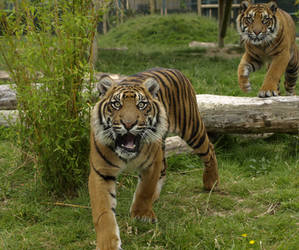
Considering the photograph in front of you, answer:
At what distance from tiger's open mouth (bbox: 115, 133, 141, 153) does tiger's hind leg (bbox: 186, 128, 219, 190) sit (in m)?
1.16

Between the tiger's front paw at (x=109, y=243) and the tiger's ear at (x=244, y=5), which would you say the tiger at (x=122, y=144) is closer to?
the tiger's front paw at (x=109, y=243)

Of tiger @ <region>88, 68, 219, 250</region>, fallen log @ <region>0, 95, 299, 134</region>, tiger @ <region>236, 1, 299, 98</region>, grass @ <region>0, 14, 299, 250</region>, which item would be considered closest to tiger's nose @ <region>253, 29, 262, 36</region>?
tiger @ <region>236, 1, 299, 98</region>

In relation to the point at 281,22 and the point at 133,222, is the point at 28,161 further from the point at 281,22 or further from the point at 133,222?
the point at 281,22

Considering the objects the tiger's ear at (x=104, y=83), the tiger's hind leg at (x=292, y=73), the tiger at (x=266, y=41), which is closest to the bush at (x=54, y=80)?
the tiger's ear at (x=104, y=83)

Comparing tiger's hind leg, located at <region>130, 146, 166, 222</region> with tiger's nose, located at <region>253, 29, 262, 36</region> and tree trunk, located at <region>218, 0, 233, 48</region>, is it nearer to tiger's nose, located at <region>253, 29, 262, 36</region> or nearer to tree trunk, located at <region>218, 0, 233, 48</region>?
tiger's nose, located at <region>253, 29, 262, 36</region>

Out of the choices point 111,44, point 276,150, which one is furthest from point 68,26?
point 111,44

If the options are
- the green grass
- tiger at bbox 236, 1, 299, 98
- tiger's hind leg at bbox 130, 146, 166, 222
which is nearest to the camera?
tiger's hind leg at bbox 130, 146, 166, 222

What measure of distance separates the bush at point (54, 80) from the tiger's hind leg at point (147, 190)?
2.41 ft

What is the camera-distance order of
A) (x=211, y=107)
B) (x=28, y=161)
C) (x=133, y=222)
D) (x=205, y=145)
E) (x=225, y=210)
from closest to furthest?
1. (x=133, y=222)
2. (x=225, y=210)
3. (x=205, y=145)
4. (x=28, y=161)
5. (x=211, y=107)

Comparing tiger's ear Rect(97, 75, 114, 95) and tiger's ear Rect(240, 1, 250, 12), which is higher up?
tiger's ear Rect(240, 1, 250, 12)

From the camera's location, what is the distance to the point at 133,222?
133 inches

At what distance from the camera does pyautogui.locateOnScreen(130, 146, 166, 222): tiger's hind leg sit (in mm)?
3318

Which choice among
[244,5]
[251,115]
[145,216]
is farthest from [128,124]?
[244,5]

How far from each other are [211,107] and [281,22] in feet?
5.47
